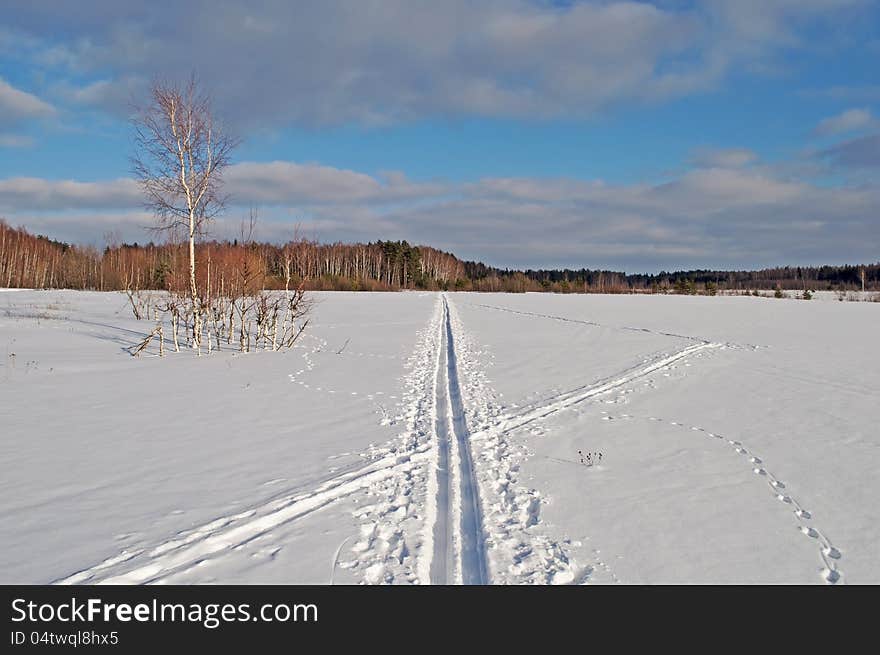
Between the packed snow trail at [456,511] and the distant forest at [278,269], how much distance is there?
27.3 ft

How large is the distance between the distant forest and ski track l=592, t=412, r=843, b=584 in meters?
10.1

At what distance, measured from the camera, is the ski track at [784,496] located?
11.8 ft

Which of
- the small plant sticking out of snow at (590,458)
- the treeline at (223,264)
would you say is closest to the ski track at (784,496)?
the small plant sticking out of snow at (590,458)

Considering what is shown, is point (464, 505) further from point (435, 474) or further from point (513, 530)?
point (435, 474)

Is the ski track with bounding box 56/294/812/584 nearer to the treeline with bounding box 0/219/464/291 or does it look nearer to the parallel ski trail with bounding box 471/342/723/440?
the parallel ski trail with bounding box 471/342/723/440

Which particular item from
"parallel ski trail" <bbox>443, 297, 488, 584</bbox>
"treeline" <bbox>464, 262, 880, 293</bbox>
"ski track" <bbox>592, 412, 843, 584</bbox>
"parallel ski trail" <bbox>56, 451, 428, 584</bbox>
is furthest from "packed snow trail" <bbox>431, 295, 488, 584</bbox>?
"treeline" <bbox>464, 262, 880, 293</bbox>

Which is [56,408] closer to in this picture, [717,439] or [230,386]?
[230,386]

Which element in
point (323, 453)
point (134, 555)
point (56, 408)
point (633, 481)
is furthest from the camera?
point (56, 408)

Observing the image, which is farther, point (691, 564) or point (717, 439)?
point (717, 439)
